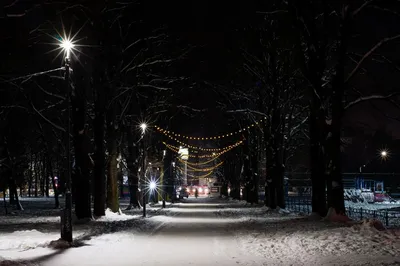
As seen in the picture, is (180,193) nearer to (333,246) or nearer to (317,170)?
(317,170)

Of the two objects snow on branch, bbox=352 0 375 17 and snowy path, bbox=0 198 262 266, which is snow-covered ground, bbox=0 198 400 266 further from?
snow on branch, bbox=352 0 375 17

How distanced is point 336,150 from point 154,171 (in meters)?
55.5

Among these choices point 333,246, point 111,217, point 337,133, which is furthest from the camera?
point 111,217

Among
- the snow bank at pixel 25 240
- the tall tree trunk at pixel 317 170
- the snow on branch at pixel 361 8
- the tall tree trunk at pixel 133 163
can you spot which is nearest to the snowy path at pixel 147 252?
the snow bank at pixel 25 240

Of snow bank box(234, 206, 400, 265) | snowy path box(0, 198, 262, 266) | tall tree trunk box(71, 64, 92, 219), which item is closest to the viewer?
snow bank box(234, 206, 400, 265)

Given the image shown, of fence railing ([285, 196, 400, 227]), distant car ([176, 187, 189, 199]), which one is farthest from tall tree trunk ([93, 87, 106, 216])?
distant car ([176, 187, 189, 199])

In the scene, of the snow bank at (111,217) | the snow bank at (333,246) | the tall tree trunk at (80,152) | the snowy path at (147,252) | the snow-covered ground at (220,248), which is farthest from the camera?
the snow bank at (111,217)

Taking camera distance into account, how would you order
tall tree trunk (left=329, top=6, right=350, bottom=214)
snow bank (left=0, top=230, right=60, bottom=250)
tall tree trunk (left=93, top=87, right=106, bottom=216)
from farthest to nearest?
tall tree trunk (left=93, top=87, right=106, bottom=216)
tall tree trunk (left=329, top=6, right=350, bottom=214)
snow bank (left=0, top=230, right=60, bottom=250)

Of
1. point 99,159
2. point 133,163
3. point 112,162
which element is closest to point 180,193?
point 133,163

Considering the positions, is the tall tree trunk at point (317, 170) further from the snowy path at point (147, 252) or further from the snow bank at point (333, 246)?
the snow bank at point (333, 246)

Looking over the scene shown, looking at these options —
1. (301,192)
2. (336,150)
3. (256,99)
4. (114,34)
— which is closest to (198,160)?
(301,192)

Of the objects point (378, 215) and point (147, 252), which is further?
point (378, 215)

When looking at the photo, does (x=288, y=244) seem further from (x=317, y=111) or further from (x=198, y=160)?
(x=198, y=160)

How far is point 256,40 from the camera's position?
1522 inches
